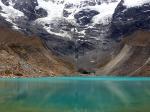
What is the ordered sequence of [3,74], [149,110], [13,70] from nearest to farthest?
[149,110]
[3,74]
[13,70]

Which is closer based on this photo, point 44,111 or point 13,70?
point 44,111

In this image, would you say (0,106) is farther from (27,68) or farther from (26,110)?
(27,68)

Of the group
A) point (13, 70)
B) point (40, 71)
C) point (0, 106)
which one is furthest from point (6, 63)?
point (0, 106)

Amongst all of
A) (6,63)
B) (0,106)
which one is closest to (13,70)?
(6,63)

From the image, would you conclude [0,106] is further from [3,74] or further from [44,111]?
[3,74]

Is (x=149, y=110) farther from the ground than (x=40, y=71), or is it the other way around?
(x=149, y=110)

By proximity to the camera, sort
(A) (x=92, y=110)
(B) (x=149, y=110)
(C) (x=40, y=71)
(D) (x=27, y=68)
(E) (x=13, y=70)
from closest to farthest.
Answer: (B) (x=149, y=110) → (A) (x=92, y=110) → (E) (x=13, y=70) → (D) (x=27, y=68) → (C) (x=40, y=71)

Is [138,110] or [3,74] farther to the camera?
[3,74]

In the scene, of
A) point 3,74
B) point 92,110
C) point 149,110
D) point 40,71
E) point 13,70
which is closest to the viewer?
point 149,110

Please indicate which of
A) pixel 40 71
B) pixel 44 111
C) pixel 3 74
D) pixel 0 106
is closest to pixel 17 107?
pixel 0 106
